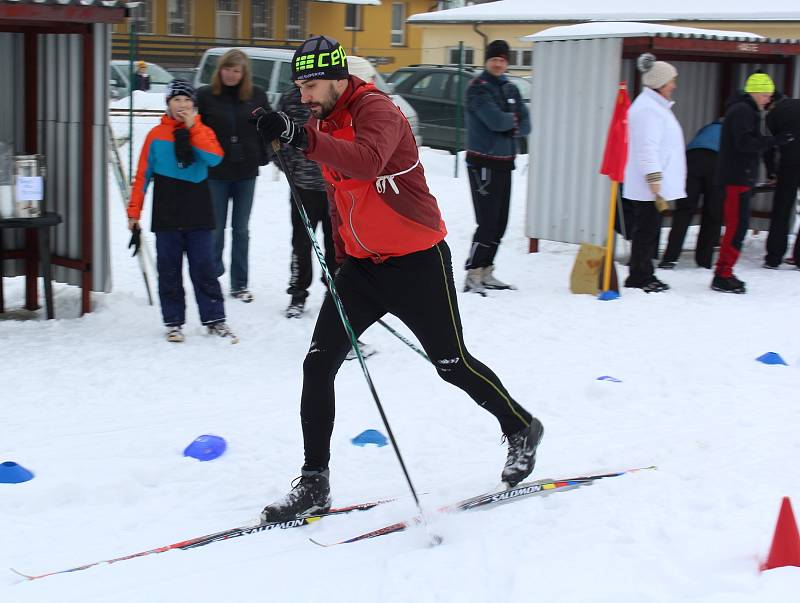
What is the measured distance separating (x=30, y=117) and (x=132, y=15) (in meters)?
1.15

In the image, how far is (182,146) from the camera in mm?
6742

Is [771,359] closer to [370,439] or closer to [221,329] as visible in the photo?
[370,439]

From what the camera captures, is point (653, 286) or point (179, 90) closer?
point (179, 90)

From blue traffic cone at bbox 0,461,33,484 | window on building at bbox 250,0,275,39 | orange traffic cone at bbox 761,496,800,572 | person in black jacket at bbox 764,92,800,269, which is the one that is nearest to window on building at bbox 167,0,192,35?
window on building at bbox 250,0,275,39

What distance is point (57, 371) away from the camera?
251 inches

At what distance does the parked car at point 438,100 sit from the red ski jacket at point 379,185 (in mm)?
11507

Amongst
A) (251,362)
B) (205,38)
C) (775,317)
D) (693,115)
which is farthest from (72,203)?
(205,38)

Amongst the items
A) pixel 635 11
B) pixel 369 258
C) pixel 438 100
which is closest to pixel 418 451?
pixel 369 258

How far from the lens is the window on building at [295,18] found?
34.5 meters

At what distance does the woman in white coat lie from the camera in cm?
850

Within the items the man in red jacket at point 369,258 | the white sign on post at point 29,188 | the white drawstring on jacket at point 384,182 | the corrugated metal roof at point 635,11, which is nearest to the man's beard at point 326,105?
the man in red jacket at point 369,258

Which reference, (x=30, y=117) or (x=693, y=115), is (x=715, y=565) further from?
(x=693, y=115)

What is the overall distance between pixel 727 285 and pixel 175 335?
4758 millimetres

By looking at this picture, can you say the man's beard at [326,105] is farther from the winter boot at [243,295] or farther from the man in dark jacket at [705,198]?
the man in dark jacket at [705,198]
